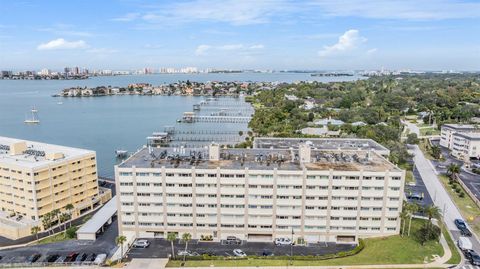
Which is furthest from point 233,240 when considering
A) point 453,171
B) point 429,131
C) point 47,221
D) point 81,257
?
point 429,131

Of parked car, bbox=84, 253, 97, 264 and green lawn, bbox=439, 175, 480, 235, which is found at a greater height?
green lawn, bbox=439, 175, 480, 235

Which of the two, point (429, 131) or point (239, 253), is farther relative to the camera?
point (429, 131)

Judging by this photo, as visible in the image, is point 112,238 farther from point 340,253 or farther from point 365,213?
point 365,213

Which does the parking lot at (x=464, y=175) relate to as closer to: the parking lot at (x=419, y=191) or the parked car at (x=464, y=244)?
the parking lot at (x=419, y=191)

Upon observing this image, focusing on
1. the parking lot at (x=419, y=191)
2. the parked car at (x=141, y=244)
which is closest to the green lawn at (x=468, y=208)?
the parking lot at (x=419, y=191)

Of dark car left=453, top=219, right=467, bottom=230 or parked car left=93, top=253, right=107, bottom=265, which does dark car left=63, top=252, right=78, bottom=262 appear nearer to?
parked car left=93, top=253, right=107, bottom=265

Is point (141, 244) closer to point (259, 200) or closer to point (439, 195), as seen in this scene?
point (259, 200)

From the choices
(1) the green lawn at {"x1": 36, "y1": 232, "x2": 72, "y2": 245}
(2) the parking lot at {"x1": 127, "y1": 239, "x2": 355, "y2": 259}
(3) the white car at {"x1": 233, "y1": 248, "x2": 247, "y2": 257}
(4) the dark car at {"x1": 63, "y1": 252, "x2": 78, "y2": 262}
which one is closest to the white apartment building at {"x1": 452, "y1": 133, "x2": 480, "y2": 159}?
(2) the parking lot at {"x1": 127, "y1": 239, "x2": 355, "y2": 259}
